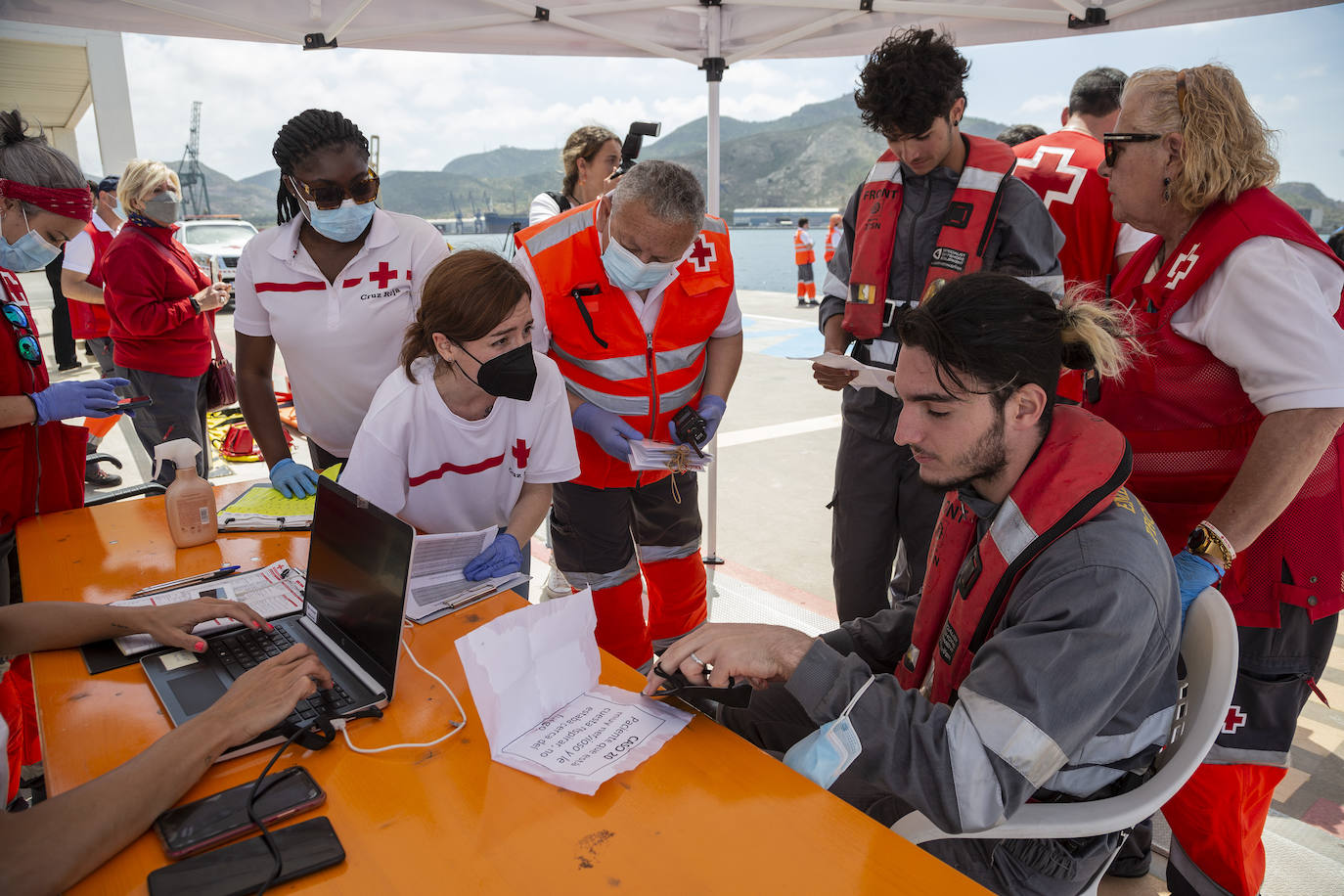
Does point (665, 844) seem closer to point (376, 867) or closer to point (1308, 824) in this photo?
point (376, 867)

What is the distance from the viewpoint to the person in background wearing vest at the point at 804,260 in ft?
47.6

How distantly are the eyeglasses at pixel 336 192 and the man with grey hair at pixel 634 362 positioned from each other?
1.56ft

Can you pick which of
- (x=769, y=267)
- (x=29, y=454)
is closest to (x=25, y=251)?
(x=29, y=454)

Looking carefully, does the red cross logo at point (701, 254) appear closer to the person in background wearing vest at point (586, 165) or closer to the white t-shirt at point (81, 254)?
the person in background wearing vest at point (586, 165)

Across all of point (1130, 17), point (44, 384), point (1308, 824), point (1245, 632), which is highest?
point (1130, 17)

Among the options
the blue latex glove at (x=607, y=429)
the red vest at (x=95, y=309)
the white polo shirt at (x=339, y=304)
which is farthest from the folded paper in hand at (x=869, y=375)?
the red vest at (x=95, y=309)

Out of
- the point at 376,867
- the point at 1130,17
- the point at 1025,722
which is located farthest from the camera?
the point at 1130,17

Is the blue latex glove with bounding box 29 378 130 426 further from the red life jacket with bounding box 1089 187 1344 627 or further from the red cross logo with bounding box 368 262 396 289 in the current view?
the red life jacket with bounding box 1089 187 1344 627

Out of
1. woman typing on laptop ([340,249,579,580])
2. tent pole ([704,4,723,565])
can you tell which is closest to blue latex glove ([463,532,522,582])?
woman typing on laptop ([340,249,579,580])

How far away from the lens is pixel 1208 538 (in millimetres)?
1648

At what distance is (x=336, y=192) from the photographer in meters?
2.27

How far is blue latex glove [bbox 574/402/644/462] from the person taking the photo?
2516 millimetres

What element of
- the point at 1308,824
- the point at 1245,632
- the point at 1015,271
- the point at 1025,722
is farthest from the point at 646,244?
the point at 1308,824

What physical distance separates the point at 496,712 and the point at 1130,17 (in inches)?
133
